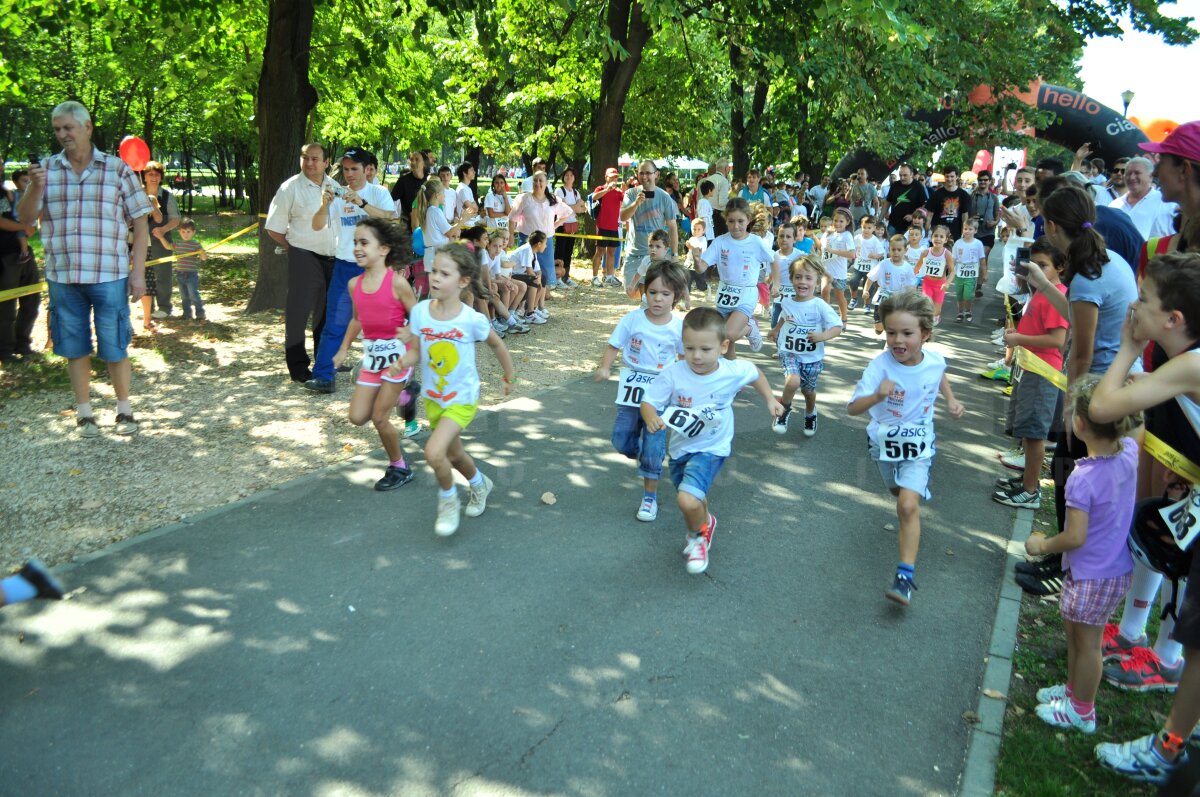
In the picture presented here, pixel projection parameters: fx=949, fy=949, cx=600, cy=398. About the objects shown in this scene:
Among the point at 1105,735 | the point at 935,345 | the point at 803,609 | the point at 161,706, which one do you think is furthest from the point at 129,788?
the point at 935,345

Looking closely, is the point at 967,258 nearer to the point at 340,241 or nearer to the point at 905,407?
the point at 340,241

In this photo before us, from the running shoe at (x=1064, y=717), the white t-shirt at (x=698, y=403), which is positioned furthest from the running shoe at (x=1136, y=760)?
the white t-shirt at (x=698, y=403)

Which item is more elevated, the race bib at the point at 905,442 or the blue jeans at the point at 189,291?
the race bib at the point at 905,442

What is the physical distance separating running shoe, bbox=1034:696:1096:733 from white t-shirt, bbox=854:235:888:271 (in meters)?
11.0

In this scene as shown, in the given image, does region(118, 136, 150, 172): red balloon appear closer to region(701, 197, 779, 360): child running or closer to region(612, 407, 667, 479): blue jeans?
region(701, 197, 779, 360): child running

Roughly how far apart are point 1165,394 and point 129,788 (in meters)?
4.03

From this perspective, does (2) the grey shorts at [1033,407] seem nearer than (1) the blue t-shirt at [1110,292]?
No

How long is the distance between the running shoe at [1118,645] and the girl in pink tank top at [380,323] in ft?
14.0

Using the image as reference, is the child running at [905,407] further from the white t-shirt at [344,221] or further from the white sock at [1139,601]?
the white t-shirt at [344,221]

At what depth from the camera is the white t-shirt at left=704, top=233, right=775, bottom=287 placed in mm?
9461

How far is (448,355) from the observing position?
5758mm

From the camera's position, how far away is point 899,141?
19.3 meters

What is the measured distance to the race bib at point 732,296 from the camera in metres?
9.47

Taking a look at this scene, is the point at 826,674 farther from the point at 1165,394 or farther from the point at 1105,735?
the point at 1165,394
